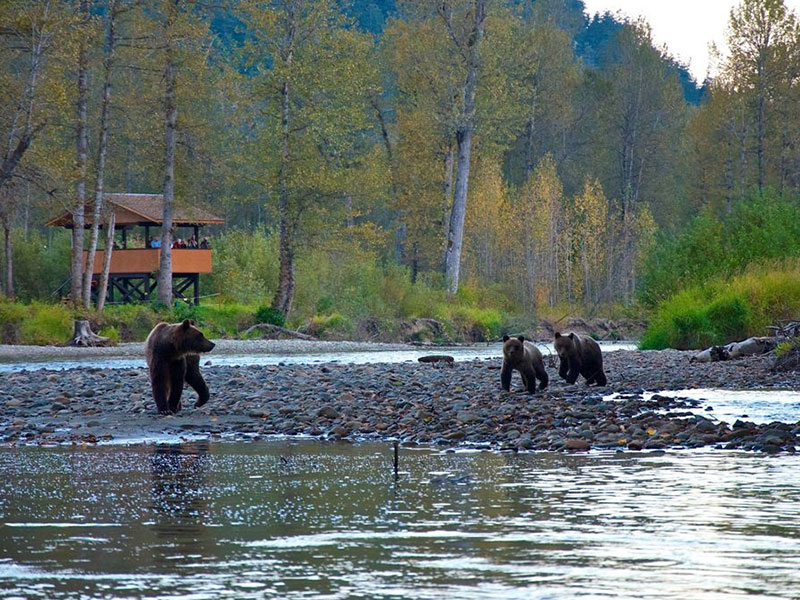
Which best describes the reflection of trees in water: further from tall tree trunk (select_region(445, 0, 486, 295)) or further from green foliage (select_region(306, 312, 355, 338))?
tall tree trunk (select_region(445, 0, 486, 295))

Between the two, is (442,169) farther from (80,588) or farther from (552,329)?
(80,588)

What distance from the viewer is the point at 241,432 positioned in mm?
12055

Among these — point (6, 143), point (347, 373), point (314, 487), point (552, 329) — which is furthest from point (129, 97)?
point (314, 487)

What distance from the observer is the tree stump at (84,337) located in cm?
3080

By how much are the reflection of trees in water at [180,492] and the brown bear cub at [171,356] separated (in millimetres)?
1709

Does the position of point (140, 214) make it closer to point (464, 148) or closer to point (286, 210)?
point (286, 210)

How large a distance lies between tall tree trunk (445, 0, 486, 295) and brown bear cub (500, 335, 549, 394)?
1067 inches

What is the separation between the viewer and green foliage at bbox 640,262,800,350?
23609 millimetres

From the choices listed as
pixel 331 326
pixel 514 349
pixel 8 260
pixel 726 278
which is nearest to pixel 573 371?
pixel 514 349

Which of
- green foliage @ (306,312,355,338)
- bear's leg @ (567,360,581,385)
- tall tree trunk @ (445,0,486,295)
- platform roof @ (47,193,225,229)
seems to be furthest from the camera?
tall tree trunk @ (445,0,486,295)

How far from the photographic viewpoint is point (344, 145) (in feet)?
125

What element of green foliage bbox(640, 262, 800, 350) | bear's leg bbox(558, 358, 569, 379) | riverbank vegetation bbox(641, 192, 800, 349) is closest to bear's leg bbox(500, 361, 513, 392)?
bear's leg bbox(558, 358, 569, 379)

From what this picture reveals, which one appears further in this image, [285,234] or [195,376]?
[285,234]

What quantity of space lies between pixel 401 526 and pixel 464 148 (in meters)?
36.2
